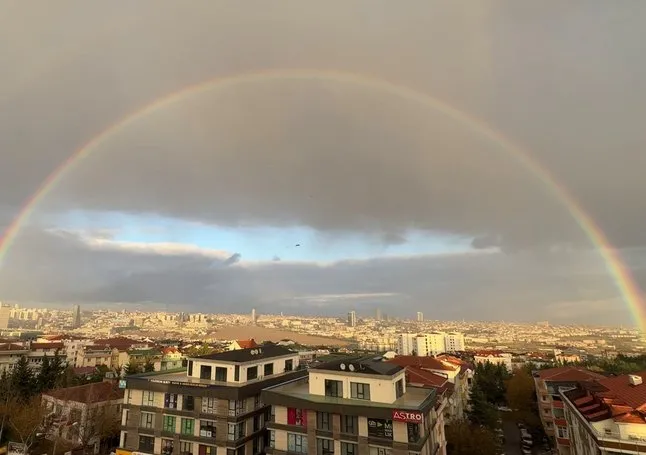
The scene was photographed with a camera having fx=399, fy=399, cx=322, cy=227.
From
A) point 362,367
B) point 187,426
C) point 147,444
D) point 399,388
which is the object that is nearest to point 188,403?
point 187,426

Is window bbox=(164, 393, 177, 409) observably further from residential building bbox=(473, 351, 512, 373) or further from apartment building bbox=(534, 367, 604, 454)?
residential building bbox=(473, 351, 512, 373)

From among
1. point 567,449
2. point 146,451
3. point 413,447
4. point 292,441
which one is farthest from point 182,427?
point 567,449

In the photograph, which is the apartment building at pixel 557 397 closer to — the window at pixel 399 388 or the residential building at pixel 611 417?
the residential building at pixel 611 417

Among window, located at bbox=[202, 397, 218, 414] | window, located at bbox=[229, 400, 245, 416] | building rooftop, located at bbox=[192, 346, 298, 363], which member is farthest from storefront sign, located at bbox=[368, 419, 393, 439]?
building rooftop, located at bbox=[192, 346, 298, 363]

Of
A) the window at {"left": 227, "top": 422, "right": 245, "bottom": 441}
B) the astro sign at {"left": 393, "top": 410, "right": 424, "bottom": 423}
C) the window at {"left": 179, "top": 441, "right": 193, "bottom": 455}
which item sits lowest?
the window at {"left": 179, "top": 441, "right": 193, "bottom": 455}

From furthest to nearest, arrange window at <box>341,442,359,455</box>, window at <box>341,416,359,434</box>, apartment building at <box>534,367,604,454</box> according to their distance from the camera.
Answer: apartment building at <box>534,367,604,454</box> → window at <box>341,416,359,434</box> → window at <box>341,442,359,455</box>

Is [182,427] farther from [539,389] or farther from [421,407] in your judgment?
[539,389]
